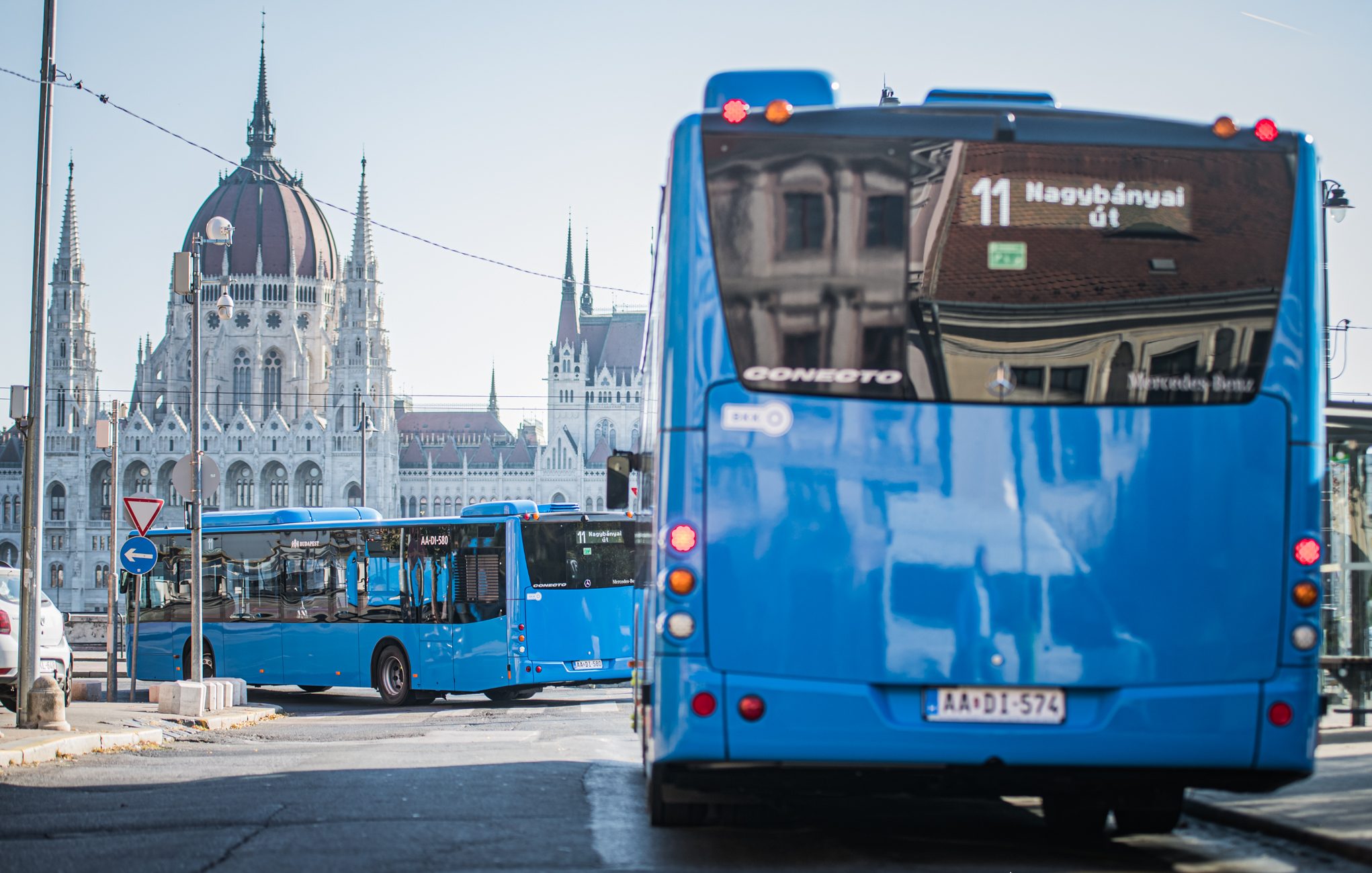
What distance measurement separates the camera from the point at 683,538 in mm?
6254

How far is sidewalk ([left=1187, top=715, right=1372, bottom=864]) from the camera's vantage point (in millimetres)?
7434

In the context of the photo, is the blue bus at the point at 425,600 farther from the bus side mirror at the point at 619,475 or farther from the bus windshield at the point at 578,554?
the bus side mirror at the point at 619,475

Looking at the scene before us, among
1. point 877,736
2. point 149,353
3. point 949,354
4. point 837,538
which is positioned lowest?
point 877,736

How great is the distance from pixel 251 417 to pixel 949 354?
Answer: 123 meters

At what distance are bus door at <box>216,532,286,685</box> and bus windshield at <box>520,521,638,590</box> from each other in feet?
14.2

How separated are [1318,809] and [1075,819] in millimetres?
1372

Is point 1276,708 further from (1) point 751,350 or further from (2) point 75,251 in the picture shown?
(2) point 75,251

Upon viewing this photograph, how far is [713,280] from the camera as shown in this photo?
626cm

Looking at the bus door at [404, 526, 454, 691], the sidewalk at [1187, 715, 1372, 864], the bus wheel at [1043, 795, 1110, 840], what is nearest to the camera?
the sidewalk at [1187, 715, 1372, 864]

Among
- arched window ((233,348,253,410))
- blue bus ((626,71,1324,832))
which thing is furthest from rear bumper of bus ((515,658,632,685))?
arched window ((233,348,253,410))

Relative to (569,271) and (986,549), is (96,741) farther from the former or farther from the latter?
(569,271)

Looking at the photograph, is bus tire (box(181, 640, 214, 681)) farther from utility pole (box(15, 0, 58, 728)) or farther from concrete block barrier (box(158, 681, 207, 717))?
utility pole (box(15, 0, 58, 728))

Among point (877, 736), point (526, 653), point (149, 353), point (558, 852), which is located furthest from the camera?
point (149, 353)

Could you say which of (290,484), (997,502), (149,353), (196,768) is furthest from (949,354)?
(149,353)
